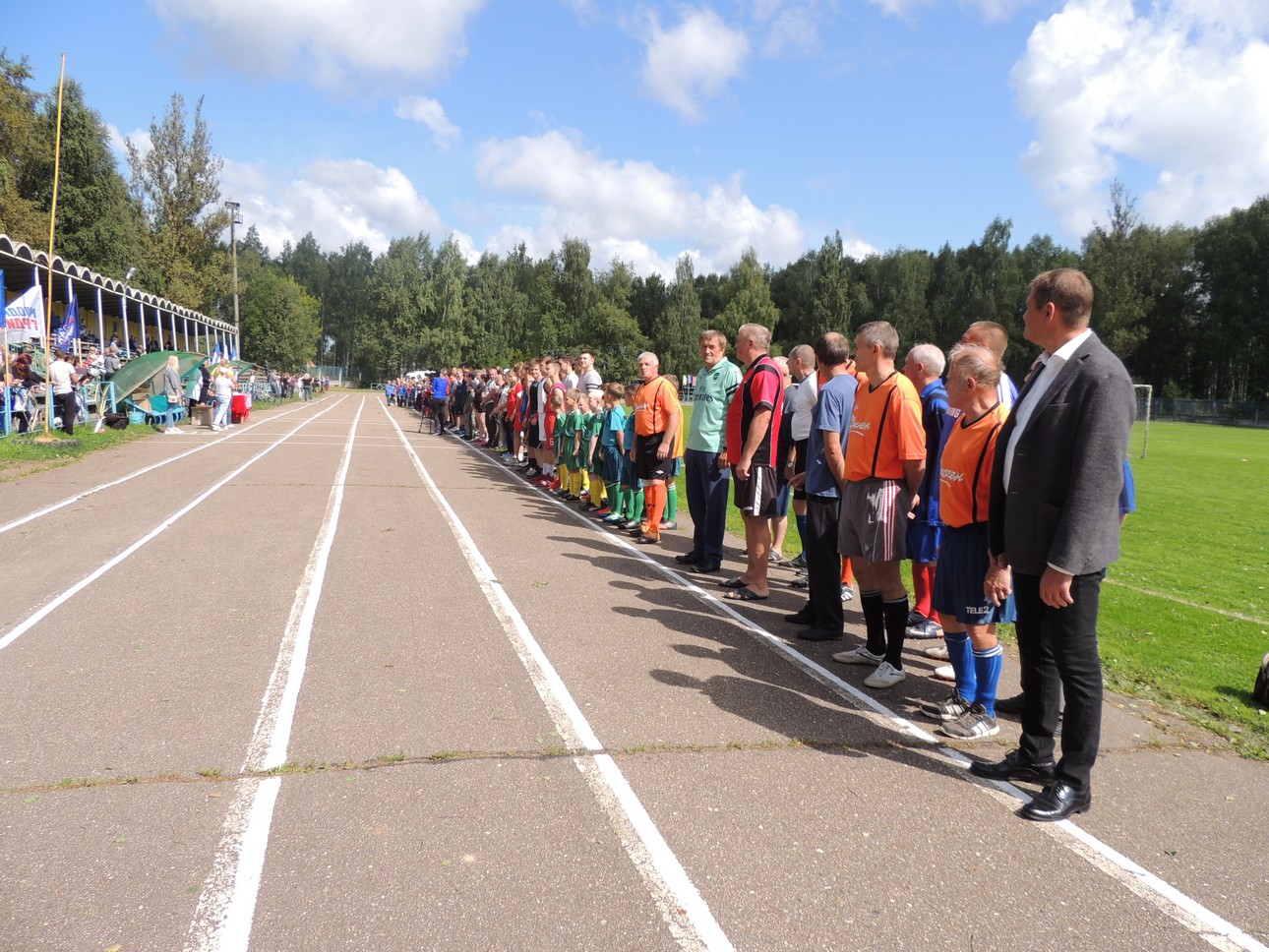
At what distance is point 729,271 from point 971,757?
279ft

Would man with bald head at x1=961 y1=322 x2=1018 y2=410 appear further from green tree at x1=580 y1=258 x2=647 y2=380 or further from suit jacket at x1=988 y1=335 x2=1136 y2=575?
green tree at x1=580 y1=258 x2=647 y2=380

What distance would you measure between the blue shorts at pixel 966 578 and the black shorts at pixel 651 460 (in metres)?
5.19

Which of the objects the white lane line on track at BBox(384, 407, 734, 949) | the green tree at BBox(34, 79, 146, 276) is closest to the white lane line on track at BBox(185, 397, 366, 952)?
the white lane line on track at BBox(384, 407, 734, 949)

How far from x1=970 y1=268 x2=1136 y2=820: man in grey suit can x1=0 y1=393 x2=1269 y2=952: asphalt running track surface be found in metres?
0.37

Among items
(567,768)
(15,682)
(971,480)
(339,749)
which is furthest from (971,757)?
(15,682)

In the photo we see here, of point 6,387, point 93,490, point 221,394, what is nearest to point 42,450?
point 6,387

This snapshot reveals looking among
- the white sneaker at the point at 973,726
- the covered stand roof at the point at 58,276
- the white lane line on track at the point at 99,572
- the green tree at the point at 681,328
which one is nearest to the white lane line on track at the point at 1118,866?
the white sneaker at the point at 973,726

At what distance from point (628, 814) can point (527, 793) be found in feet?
1.54

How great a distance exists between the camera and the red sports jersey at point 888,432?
5.10 meters

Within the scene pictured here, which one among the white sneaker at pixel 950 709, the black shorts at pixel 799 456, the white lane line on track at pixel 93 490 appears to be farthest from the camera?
the white lane line on track at pixel 93 490

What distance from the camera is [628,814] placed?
3494 mm

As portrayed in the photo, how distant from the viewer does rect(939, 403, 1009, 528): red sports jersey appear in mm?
4410

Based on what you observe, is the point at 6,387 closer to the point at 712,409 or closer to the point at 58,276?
the point at 58,276

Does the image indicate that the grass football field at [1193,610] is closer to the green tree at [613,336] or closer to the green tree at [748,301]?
the green tree at [613,336]
